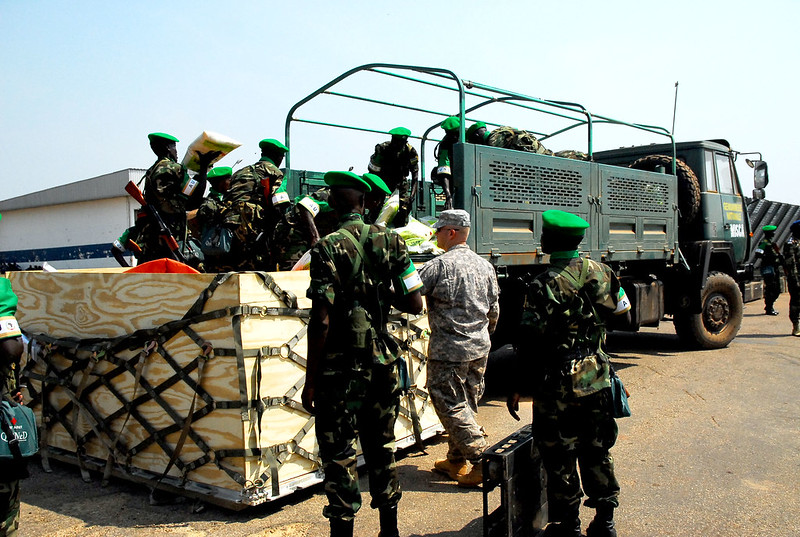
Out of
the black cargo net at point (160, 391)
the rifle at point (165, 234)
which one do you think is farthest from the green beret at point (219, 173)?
the black cargo net at point (160, 391)

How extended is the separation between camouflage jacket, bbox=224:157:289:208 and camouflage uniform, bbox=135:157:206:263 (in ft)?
2.50

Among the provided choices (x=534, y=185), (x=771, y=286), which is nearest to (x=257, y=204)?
(x=534, y=185)

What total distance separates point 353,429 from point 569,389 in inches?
42.7

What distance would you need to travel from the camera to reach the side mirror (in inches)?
372

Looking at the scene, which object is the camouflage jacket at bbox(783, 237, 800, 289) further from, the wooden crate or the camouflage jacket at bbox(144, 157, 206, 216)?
the camouflage jacket at bbox(144, 157, 206, 216)

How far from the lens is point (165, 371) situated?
3.83 metres

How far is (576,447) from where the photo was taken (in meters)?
→ 3.10

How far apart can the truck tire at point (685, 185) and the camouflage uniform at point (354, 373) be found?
6658 millimetres

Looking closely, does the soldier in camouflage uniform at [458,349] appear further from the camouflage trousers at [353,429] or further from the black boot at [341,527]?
the black boot at [341,527]

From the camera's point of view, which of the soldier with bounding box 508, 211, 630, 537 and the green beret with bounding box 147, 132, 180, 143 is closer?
the soldier with bounding box 508, 211, 630, 537

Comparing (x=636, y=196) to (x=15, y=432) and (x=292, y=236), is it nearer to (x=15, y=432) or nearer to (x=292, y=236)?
(x=292, y=236)

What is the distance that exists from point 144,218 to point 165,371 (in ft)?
7.92

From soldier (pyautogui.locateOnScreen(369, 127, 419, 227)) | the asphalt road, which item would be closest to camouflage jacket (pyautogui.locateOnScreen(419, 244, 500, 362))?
the asphalt road

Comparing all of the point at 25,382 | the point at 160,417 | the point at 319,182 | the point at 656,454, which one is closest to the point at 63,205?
the point at 319,182
